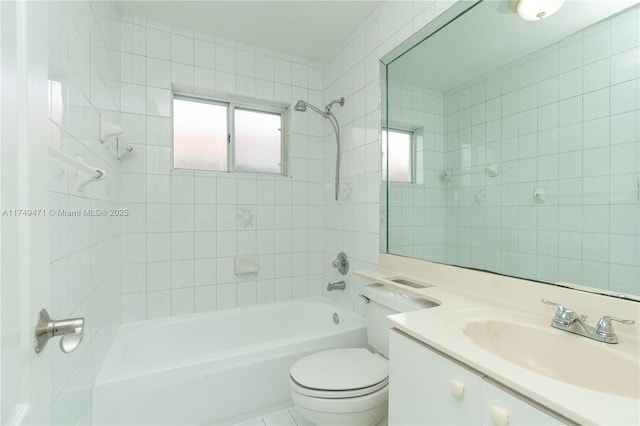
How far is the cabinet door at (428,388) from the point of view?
2.42ft

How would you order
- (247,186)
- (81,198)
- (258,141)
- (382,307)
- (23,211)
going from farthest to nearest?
(258,141)
(247,186)
(382,307)
(81,198)
(23,211)

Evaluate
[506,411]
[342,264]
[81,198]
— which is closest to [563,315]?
[506,411]

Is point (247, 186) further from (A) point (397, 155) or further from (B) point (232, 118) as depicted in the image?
(A) point (397, 155)

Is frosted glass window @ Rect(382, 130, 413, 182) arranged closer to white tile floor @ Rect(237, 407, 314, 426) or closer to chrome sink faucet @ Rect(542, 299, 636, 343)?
chrome sink faucet @ Rect(542, 299, 636, 343)

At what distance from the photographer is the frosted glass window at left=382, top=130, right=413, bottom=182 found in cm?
185

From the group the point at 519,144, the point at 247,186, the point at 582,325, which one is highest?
the point at 519,144

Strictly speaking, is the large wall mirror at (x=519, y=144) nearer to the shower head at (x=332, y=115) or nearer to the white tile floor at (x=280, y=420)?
the shower head at (x=332, y=115)

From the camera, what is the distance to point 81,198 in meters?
1.10

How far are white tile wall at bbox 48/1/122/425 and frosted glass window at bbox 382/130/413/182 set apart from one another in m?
1.51

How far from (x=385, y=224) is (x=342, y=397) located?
998 millimetres

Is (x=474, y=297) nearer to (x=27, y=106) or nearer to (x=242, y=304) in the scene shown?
(x=27, y=106)

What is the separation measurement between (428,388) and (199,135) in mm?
2227

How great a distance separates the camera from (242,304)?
7.54 feet

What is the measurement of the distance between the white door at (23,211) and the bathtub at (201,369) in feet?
3.21
